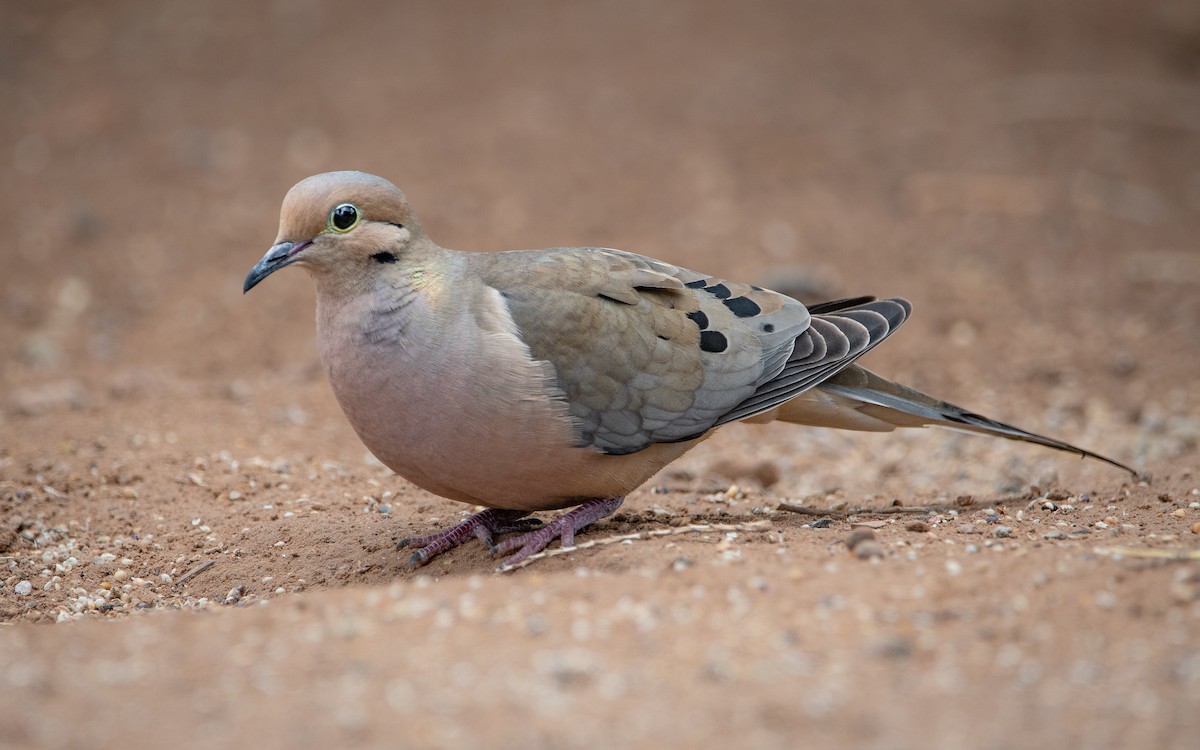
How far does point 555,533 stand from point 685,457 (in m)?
2.36

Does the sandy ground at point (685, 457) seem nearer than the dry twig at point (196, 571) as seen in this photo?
Yes

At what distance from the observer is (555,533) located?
4.59 metres

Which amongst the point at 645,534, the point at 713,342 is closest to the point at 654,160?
the point at 713,342

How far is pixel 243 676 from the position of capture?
3.09 metres

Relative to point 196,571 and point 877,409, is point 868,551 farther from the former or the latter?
point 196,571

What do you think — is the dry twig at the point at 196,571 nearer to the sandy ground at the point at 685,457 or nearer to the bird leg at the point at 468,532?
the sandy ground at the point at 685,457

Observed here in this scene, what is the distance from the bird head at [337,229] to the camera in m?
4.30

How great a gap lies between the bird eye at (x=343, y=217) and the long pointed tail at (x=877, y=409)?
1.99 metres

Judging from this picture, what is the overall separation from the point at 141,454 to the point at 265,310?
281 cm

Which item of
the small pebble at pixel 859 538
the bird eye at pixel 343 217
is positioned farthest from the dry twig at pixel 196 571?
the small pebble at pixel 859 538

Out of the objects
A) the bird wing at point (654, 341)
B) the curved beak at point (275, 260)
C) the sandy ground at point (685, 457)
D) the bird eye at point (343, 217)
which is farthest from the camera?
the bird wing at point (654, 341)

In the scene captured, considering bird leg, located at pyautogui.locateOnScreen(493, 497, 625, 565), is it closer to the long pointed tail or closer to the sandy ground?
the sandy ground

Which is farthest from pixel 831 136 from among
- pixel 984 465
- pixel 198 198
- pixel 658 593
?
pixel 658 593

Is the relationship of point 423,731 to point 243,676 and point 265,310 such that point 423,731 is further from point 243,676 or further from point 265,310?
point 265,310
